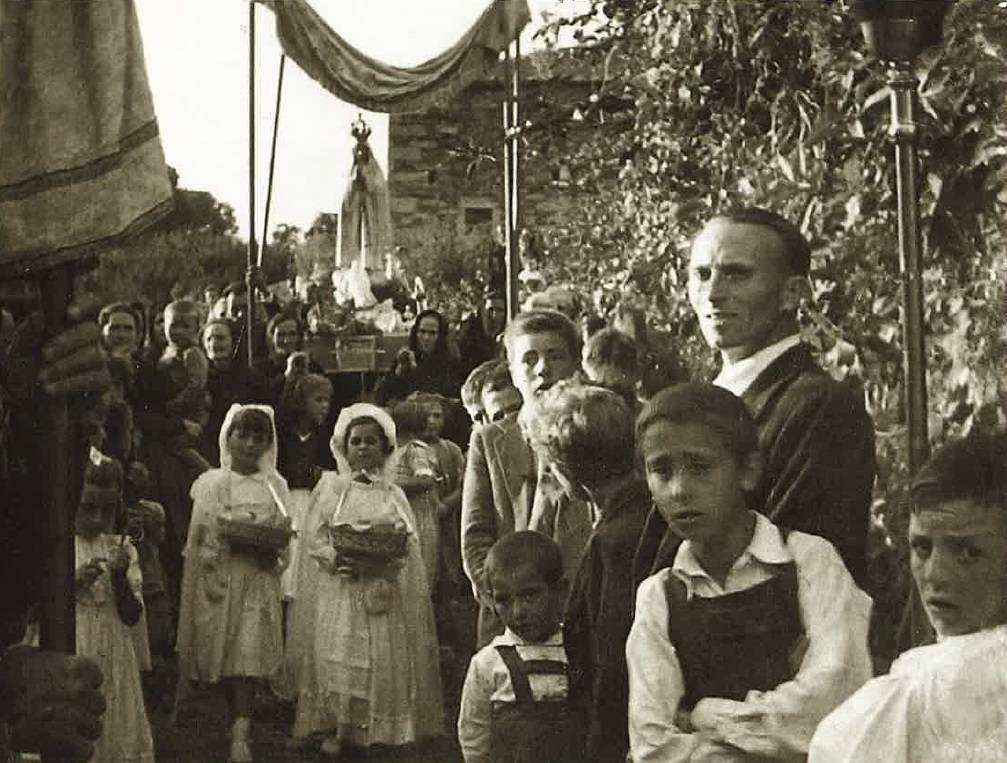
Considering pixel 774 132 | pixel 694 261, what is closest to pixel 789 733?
pixel 694 261

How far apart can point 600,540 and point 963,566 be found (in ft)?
3.31

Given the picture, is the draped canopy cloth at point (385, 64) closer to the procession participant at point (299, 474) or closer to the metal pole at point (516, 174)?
the metal pole at point (516, 174)

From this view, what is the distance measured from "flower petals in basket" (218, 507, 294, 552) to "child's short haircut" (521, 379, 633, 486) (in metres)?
3.28

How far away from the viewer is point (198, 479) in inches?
267

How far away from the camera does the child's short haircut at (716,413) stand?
2.70 metres

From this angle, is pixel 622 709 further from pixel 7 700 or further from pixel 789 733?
pixel 7 700

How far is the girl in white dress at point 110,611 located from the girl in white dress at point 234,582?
27.9 inches

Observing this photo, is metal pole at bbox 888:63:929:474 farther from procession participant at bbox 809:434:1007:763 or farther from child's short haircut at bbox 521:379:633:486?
procession participant at bbox 809:434:1007:763

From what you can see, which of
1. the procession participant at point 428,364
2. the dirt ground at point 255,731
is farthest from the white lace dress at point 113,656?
the procession participant at point 428,364

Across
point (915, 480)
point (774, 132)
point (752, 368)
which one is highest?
point (774, 132)

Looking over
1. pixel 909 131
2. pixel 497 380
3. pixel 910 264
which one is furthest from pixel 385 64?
pixel 910 264

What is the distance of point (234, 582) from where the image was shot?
668cm

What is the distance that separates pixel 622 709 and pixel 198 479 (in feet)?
12.9

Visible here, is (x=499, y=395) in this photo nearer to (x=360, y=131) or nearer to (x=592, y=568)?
(x=592, y=568)
